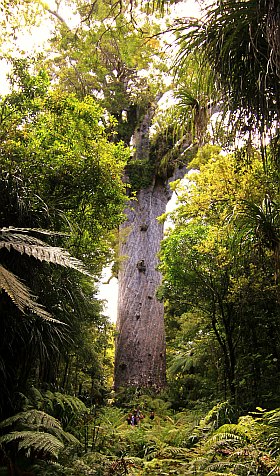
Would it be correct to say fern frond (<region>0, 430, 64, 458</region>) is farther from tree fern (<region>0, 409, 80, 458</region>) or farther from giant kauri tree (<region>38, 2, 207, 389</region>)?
giant kauri tree (<region>38, 2, 207, 389</region>)

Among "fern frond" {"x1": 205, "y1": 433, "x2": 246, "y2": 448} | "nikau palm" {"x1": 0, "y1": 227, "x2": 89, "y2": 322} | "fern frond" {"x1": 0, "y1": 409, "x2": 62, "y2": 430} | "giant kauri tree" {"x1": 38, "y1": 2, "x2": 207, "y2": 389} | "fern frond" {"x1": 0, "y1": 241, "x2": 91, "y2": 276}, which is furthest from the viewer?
"giant kauri tree" {"x1": 38, "y1": 2, "x2": 207, "y2": 389}

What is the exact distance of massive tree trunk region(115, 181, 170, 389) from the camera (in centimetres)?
862

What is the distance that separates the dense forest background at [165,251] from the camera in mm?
3045

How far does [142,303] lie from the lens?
364 inches

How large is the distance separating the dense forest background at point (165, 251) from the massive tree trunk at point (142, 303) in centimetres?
89

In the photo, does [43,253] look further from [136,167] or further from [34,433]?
[136,167]

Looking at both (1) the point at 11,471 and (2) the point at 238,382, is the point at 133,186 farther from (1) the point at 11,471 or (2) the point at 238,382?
(1) the point at 11,471

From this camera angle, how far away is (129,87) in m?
10.2

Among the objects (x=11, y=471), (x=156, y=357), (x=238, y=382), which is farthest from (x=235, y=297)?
(x=156, y=357)

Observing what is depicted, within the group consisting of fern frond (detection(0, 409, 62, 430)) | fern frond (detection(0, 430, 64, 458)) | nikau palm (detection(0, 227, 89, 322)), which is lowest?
fern frond (detection(0, 430, 64, 458))

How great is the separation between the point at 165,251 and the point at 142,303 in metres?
3.50

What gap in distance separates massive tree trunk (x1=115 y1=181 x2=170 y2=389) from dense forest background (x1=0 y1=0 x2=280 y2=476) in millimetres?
885

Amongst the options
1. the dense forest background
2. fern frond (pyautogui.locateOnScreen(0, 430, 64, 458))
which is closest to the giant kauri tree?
the dense forest background

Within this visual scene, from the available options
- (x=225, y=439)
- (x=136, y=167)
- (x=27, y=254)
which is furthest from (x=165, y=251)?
(x=136, y=167)
